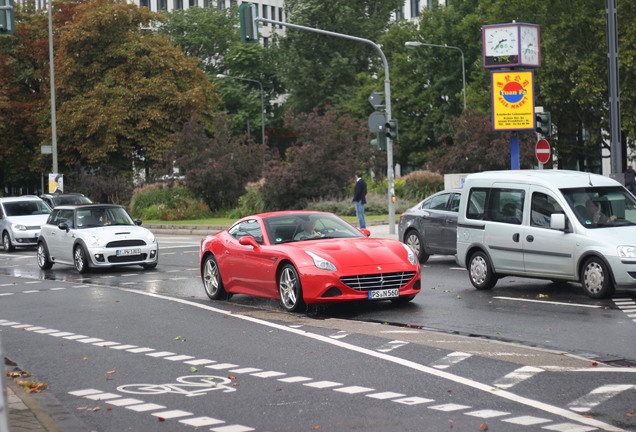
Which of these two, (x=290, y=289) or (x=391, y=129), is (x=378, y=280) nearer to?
(x=290, y=289)

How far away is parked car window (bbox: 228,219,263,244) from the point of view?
601 inches

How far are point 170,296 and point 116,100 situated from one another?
42380mm

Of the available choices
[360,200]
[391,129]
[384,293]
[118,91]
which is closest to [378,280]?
[384,293]

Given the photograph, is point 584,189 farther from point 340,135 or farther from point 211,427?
point 340,135

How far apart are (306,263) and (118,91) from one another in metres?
46.1

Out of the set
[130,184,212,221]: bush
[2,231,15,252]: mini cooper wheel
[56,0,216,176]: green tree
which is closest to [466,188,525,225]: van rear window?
[2,231,15,252]: mini cooper wheel

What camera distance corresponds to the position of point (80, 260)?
75.3 ft

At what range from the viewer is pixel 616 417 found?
23.7 ft

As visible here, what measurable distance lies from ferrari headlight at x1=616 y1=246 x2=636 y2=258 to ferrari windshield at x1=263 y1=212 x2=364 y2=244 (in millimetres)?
3667

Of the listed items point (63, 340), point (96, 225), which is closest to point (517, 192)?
point (63, 340)

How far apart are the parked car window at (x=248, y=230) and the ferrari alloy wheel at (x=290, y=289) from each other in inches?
38.9

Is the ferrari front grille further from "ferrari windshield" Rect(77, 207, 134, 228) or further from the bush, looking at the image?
the bush

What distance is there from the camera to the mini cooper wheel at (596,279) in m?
14.0

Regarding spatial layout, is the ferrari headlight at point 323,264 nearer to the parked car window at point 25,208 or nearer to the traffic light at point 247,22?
the traffic light at point 247,22
